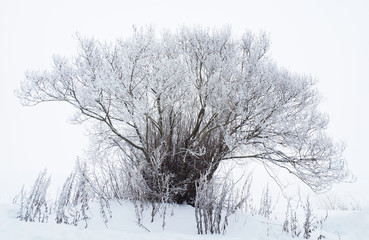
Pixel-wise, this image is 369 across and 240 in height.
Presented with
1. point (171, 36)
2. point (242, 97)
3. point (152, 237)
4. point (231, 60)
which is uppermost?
point (171, 36)

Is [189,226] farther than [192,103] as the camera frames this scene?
No

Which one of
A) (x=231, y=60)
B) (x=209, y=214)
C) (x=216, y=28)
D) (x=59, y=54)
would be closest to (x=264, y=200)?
(x=209, y=214)

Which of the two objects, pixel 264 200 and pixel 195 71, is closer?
pixel 264 200

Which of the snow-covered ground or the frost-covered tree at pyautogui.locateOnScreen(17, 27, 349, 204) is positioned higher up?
the frost-covered tree at pyautogui.locateOnScreen(17, 27, 349, 204)

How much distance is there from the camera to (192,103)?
7.74 meters

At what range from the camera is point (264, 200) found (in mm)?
5590

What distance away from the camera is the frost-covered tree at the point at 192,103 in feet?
20.6

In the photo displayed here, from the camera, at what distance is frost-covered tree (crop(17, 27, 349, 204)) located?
627 centimetres

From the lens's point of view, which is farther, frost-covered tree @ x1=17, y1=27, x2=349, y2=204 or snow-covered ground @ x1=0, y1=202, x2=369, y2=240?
frost-covered tree @ x1=17, y1=27, x2=349, y2=204

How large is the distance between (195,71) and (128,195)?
3812mm

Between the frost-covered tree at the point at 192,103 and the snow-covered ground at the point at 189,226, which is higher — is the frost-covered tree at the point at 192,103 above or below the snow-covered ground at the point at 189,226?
above

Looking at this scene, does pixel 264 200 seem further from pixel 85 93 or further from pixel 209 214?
pixel 85 93

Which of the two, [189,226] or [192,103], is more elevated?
[192,103]

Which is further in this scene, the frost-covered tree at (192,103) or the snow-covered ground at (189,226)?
the frost-covered tree at (192,103)
